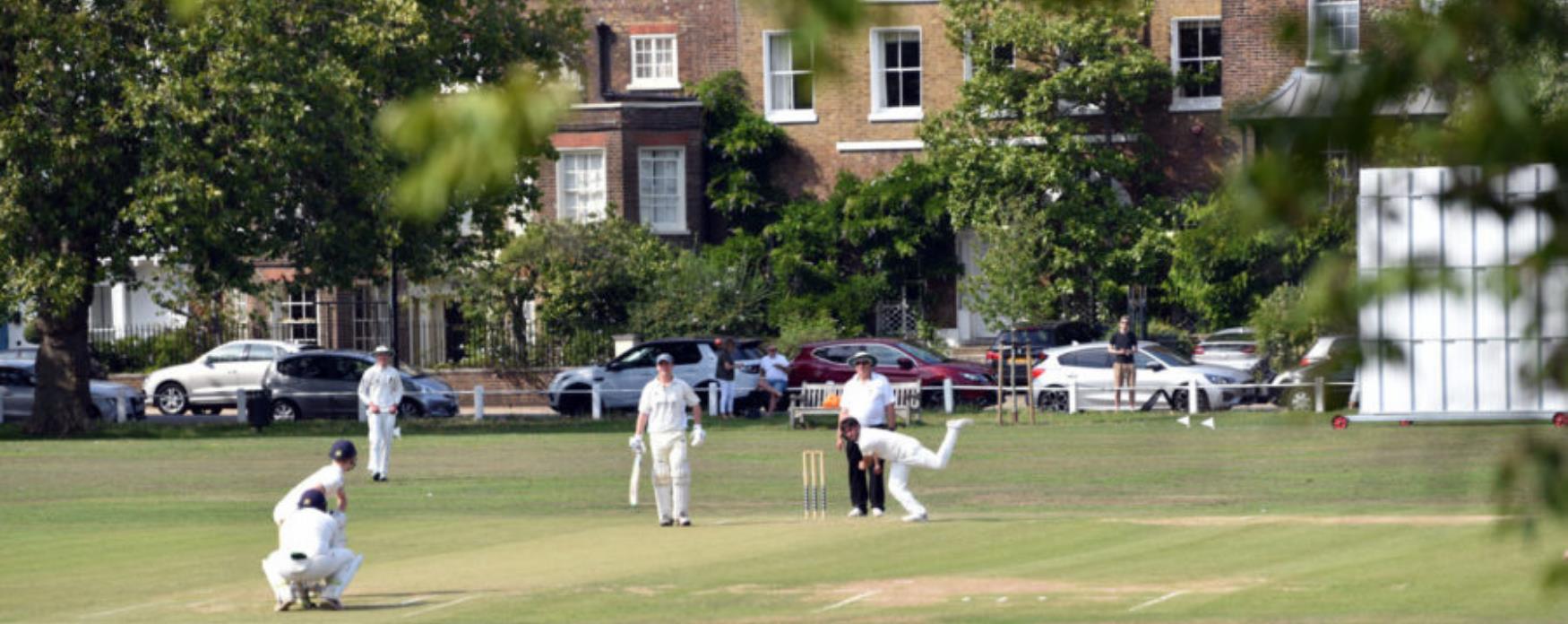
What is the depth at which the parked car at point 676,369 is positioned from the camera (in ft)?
142

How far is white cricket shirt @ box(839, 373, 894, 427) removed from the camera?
22297 millimetres

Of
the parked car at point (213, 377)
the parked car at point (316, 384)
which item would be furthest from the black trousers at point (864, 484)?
the parked car at point (213, 377)

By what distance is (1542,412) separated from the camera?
148 inches

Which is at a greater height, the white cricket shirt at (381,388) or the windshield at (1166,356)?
the white cricket shirt at (381,388)

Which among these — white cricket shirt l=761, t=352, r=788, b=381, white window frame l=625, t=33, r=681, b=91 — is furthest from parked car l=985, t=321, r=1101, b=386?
white window frame l=625, t=33, r=681, b=91

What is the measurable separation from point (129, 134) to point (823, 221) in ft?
59.9

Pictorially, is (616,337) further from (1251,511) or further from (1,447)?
(1251,511)

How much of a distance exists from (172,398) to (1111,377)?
20.1 meters

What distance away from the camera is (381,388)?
92.8 ft

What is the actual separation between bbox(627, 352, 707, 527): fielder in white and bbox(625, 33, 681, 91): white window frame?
33611mm

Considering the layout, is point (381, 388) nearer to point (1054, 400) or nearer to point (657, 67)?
point (1054, 400)

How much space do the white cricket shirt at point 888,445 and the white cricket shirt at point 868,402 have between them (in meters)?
0.51

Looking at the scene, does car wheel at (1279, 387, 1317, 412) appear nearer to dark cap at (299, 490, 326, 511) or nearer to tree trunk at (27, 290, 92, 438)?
dark cap at (299, 490, 326, 511)

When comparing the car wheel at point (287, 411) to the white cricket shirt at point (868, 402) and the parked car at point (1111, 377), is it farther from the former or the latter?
the white cricket shirt at point (868, 402)
